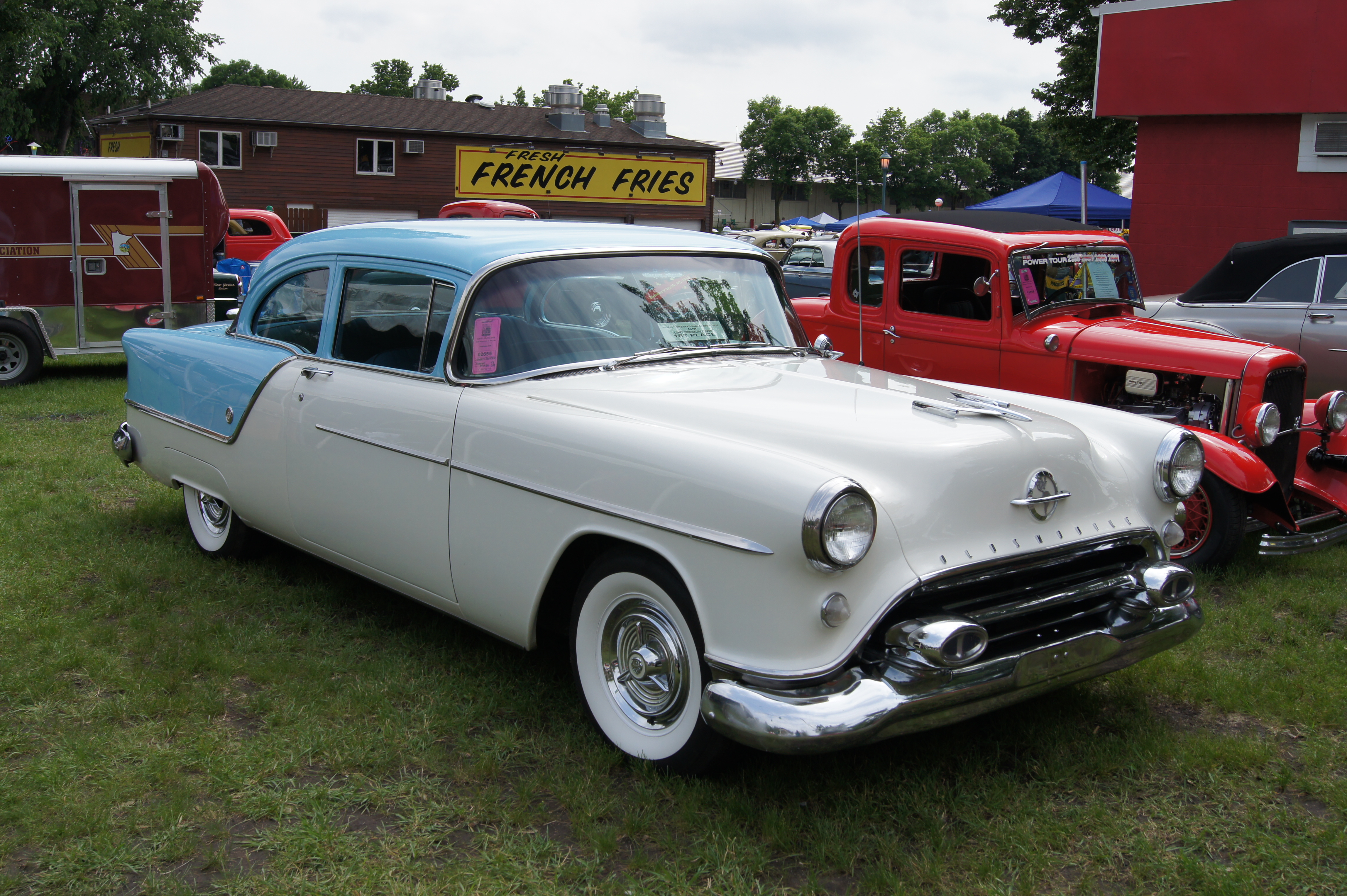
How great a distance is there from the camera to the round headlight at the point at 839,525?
264 cm

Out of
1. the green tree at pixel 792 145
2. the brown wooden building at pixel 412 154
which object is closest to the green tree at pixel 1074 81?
the brown wooden building at pixel 412 154

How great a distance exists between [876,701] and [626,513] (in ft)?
2.83

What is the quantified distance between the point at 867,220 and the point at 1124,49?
10300 millimetres

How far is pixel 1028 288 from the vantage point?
6312 millimetres

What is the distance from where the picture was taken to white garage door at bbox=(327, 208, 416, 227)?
108ft

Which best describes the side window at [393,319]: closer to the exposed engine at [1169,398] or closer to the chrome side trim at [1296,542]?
the exposed engine at [1169,398]

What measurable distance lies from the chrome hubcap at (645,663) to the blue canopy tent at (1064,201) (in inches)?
871

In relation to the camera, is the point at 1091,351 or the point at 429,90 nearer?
the point at 1091,351

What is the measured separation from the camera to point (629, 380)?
143 inches

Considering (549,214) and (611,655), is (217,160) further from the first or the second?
(611,655)

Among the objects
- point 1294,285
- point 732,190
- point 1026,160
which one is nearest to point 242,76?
point 732,190

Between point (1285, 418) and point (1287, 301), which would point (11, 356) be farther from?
point (1287, 301)

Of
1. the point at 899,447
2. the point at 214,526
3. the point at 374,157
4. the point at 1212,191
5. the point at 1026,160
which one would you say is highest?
the point at 1026,160

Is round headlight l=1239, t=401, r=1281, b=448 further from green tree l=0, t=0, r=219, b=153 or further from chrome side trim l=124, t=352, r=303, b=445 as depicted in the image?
green tree l=0, t=0, r=219, b=153
